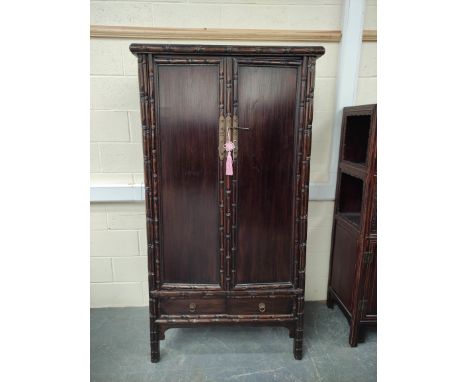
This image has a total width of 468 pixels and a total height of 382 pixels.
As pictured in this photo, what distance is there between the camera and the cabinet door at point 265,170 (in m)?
1.44

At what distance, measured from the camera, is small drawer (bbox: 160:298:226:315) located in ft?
5.41

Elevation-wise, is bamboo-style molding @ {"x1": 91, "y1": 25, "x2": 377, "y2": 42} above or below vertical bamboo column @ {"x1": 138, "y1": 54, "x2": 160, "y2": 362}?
above

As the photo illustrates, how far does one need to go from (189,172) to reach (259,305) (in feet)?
2.65

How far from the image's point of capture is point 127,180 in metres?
2.00

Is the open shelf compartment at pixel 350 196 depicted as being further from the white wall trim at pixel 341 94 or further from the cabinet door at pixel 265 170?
the cabinet door at pixel 265 170

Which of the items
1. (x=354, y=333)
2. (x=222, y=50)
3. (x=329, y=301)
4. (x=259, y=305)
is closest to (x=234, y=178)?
(x=222, y=50)

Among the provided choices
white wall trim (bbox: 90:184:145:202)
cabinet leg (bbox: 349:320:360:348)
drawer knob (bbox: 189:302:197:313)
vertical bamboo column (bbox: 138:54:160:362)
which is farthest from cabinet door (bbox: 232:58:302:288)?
white wall trim (bbox: 90:184:145:202)

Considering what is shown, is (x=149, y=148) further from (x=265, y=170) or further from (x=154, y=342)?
(x=154, y=342)

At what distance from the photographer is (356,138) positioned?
1.94m

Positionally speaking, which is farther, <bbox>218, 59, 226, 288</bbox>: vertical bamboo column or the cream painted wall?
the cream painted wall

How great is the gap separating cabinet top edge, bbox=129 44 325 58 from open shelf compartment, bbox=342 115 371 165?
0.67 metres

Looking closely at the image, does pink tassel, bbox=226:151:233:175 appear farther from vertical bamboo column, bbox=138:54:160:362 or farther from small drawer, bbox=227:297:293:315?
small drawer, bbox=227:297:293:315

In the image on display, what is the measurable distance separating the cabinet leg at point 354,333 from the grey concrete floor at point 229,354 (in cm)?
4

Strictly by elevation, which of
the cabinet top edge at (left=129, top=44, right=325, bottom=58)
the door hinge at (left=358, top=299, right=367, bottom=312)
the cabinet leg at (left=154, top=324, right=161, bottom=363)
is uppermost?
the cabinet top edge at (left=129, top=44, right=325, bottom=58)
